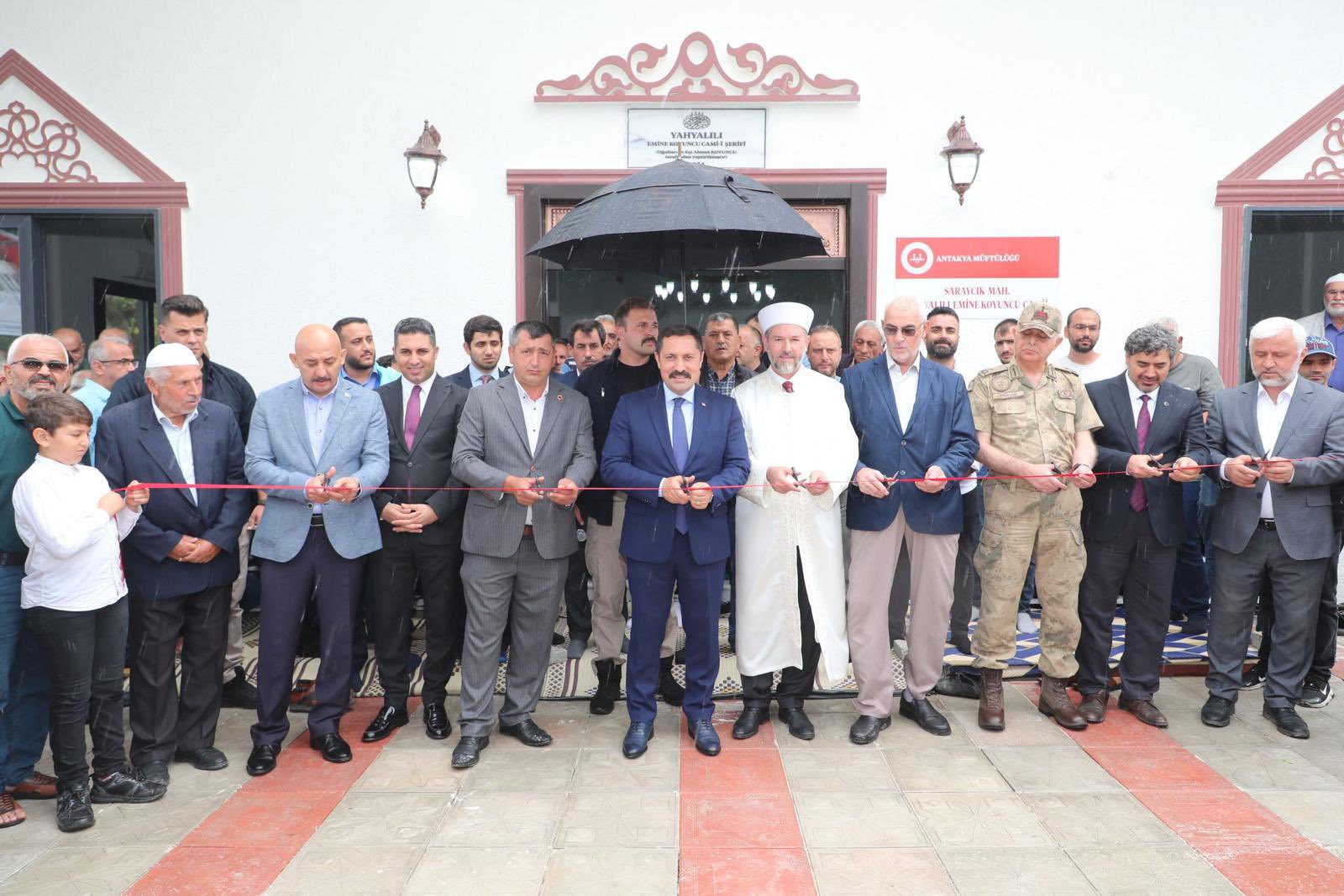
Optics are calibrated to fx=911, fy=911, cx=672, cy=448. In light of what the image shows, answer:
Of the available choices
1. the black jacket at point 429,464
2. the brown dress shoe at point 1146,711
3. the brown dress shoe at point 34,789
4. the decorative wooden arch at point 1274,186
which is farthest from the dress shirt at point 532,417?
the decorative wooden arch at point 1274,186

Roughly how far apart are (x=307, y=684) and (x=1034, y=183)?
6.46 m

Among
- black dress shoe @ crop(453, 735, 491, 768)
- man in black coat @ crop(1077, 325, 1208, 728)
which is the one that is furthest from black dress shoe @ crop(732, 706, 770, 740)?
man in black coat @ crop(1077, 325, 1208, 728)

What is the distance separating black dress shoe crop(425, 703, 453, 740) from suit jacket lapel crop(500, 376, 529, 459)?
4.40 feet

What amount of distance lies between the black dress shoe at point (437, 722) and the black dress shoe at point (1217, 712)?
3727 mm

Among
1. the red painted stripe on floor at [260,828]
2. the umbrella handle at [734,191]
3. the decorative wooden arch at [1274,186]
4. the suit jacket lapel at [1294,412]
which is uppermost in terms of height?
the decorative wooden arch at [1274,186]

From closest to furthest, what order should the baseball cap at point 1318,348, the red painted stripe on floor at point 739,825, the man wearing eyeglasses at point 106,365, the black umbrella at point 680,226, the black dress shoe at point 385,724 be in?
the red painted stripe on floor at point 739,825 → the black umbrella at point 680,226 → the black dress shoe at point 385,724 → the baseball cap at point 1318,348 → the man wearing eyeglasses at point 106,365

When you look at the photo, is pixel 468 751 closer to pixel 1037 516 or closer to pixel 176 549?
pixel 176 549

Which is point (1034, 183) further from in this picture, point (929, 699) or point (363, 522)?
point (363, 522)

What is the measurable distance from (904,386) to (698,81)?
13.0ft

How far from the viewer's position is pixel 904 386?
4.48 meters

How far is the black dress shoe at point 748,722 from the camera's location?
4.34 meters

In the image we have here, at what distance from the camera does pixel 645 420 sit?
427 centimetres

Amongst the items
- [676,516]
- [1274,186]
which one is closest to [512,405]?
[676,516]

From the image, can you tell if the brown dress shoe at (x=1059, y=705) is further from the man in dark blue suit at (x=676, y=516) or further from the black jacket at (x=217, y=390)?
the black jacket at (x=217, y=390)
